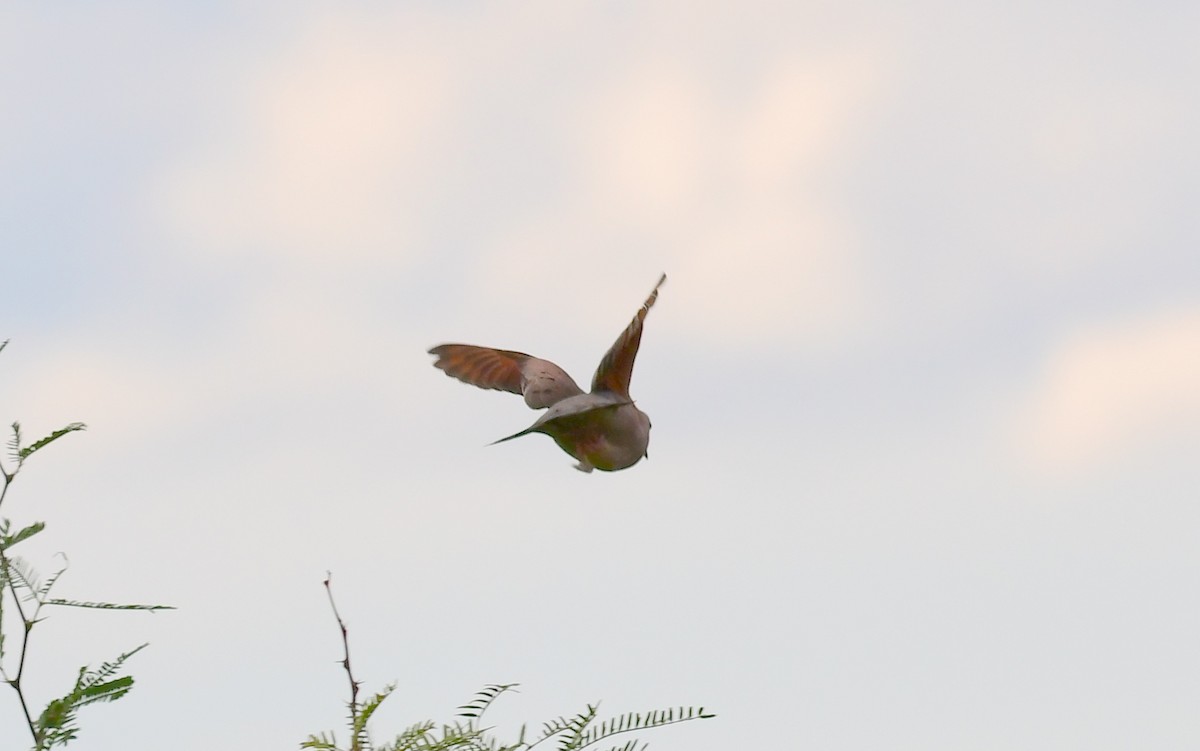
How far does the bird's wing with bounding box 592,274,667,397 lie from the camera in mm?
4340

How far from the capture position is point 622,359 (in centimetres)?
438

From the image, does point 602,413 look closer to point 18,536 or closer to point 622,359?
point 622,359

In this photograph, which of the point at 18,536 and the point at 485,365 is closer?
the point at 18,536

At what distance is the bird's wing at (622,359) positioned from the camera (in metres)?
4.34

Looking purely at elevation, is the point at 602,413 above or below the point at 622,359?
below

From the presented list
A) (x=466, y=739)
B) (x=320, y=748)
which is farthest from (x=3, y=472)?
(x=466, y=739)

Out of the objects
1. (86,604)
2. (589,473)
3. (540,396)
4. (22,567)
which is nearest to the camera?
(86,604)

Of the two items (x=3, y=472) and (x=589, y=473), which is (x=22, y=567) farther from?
(x=589, y=473)

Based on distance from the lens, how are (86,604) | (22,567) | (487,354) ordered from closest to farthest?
(86,604), (22,567), (487,354)

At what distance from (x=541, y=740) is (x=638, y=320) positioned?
1.55 metres

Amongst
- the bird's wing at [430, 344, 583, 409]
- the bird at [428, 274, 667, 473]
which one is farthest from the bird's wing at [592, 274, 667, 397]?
the bird's wing at [430, 344, 583, 409]

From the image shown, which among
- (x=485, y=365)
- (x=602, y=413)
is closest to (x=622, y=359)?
(x=602, y=413)

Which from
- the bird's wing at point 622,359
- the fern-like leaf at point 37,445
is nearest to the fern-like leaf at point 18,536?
the fern-like leaf at point 37,445

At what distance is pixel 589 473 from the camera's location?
4191 millimetres
